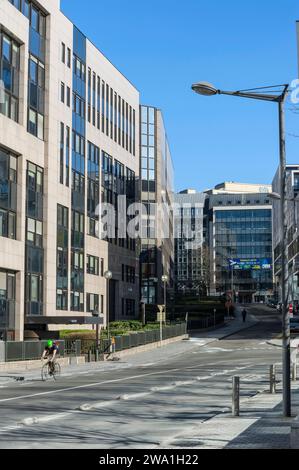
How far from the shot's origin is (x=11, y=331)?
44.9 metres

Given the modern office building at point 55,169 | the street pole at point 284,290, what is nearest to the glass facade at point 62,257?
the modern office building at point 55,169

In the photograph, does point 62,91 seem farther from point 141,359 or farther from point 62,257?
point 141,359

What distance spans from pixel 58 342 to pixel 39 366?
9.88ft

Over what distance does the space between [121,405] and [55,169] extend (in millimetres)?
36122

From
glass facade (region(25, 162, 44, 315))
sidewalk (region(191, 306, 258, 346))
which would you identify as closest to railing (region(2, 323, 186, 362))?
sidewalk (region(191, 306, 258, 346))

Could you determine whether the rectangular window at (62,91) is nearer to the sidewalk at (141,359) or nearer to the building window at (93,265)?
the building window at (93,265)

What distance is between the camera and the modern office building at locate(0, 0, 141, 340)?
45.2m

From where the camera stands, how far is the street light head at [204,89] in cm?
1434

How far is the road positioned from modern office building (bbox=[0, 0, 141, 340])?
11345 mm

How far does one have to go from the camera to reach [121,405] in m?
19.8
